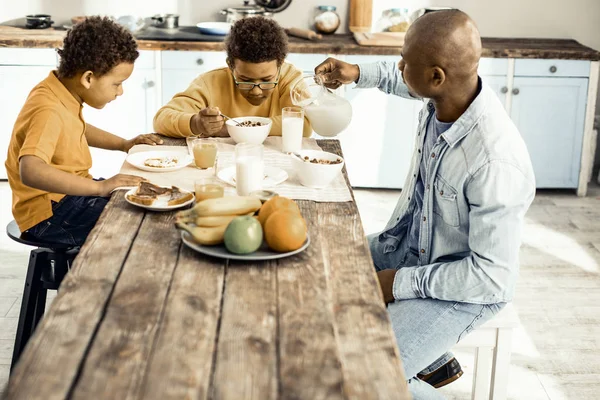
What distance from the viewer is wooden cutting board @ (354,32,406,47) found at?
13.1 feet

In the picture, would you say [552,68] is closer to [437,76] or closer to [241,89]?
[241,89]

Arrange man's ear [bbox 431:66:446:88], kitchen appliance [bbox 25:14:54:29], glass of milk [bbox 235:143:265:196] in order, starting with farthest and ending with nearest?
kitchen appliance [bbox 25:14:54:29] < glass of milk [bbox 235:143:265:196] < man's ear [bbox 431:66:446:88]

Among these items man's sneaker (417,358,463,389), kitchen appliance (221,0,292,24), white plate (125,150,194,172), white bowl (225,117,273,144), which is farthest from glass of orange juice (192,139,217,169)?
kitchen appliance (221,0,292,24)

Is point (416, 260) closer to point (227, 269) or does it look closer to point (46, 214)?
point (227, 269)

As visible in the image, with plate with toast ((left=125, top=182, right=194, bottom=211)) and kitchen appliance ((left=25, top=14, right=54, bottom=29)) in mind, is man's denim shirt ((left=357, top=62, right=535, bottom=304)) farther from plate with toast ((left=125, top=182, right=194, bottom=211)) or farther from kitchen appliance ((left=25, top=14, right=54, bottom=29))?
kitchen appliance ((left=25, top=14, right=54, bottom=29))

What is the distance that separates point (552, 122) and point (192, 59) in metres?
1.96

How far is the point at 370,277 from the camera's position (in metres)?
1.55

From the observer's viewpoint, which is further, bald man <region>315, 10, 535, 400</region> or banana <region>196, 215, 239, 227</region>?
bald man <region>315, 10, 535, 400</region>

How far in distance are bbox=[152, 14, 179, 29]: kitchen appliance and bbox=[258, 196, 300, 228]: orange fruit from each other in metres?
2.86

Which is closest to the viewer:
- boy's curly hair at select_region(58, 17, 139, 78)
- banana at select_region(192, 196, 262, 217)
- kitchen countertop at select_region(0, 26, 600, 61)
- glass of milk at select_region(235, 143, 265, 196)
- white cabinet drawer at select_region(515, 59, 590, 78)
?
banana at select_region(192, 196, 262, 217)

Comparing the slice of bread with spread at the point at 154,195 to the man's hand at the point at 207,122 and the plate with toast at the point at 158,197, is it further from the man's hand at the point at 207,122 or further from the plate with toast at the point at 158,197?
the man's hand at the point at 207,122

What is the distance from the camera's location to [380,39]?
13.4ft

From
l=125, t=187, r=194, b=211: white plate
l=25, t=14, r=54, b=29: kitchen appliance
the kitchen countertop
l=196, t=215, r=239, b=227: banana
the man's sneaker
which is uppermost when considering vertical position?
l=25, t=14, r=54, b=29: kitchen appliance

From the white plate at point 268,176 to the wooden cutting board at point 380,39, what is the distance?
1999mm
